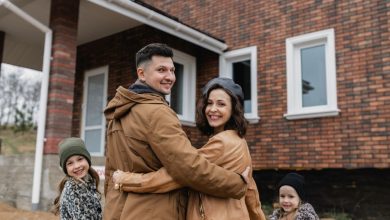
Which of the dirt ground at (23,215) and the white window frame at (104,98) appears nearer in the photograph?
the dirt ground at (23,215)

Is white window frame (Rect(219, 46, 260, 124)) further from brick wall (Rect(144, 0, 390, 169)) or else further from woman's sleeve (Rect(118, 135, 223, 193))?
woman's sleeve (Rect(118, 135, 223, 193))

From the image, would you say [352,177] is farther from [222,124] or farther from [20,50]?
[20,50]

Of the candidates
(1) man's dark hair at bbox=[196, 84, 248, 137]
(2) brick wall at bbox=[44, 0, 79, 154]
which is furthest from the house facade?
(1) man's dark hair at bbox=[196, 84, 248, 137]

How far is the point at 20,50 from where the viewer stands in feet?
33.2

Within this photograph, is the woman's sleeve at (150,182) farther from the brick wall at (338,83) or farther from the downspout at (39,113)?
the brick wall at (338,83)

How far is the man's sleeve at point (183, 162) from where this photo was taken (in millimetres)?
1945

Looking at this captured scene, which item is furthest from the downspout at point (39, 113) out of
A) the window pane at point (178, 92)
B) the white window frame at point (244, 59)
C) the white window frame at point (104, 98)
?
the white window frame at point (244, 59)

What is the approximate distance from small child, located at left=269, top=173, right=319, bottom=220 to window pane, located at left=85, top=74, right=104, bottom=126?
22.0ft

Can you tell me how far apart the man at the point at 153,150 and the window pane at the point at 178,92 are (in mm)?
6937

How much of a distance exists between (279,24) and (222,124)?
6.47m

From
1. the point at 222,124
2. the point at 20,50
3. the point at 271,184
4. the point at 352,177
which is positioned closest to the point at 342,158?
the point at 352,177

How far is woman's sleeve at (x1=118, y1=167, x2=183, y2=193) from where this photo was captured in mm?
1982

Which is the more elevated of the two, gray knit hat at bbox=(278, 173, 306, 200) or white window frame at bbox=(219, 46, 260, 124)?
white window frame at bbox=(219, 46, 260, 124)

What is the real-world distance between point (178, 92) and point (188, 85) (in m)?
0.28
